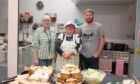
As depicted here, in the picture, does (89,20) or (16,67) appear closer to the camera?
(16,67)

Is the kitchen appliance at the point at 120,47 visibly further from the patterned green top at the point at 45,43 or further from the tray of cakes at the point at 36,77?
the tray of cakes at the point at 36,77

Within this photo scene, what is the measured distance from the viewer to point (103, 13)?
2.85 metres

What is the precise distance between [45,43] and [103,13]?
4.29 feet

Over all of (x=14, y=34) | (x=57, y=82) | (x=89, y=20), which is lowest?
(x=57, y=82)

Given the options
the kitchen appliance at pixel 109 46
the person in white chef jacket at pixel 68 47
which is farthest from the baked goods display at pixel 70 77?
the kitchen appliance at pixel 109 46

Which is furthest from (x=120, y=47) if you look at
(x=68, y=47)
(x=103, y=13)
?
(x=68, y=47)

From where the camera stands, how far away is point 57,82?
0.81 m

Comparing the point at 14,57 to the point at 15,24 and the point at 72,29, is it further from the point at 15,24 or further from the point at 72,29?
the point at 72,29

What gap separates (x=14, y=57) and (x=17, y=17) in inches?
6.8

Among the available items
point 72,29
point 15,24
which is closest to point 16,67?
point 15,24

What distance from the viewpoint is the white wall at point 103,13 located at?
2812mm

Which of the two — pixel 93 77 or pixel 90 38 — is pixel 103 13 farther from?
pixel 93 77

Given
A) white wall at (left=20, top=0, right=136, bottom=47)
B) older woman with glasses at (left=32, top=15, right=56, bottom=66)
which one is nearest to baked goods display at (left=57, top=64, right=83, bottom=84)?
older woman with glasses at (left=32, top=15, right=56, bottom=66)

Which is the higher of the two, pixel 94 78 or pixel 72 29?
pixel 72 29
